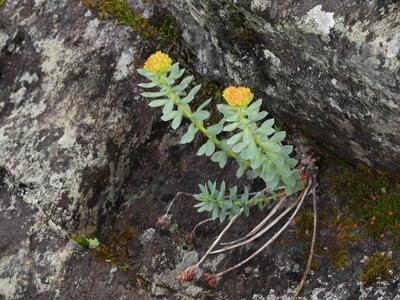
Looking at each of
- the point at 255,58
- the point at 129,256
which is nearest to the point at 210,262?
the point at 129,256

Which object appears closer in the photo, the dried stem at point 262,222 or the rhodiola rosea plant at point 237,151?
the rhodiola rosea plant at point 237,151

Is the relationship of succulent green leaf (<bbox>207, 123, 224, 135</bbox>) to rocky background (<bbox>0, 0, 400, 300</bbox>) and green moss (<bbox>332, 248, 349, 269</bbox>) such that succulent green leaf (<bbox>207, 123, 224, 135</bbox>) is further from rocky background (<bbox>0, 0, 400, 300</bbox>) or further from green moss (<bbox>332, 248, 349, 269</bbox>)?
green moss (<bbox>332, 248, 349, 269</bbox>)

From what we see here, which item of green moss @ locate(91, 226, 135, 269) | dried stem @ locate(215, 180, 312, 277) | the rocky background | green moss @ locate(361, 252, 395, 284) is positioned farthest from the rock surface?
green moss @ locate(91, 226, 135, 269)

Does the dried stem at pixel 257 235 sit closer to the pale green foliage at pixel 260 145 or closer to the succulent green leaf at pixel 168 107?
the pale green foliage at pixel 260 145

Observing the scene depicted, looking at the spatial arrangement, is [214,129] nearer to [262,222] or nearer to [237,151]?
[237,151]

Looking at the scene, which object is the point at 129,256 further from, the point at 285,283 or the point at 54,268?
the point at 285,283

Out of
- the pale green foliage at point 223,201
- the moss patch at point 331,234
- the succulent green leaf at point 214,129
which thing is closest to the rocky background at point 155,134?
the moss patch at point 331,234

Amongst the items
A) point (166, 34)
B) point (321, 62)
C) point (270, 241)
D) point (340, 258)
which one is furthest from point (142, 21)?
point (340, 258)
